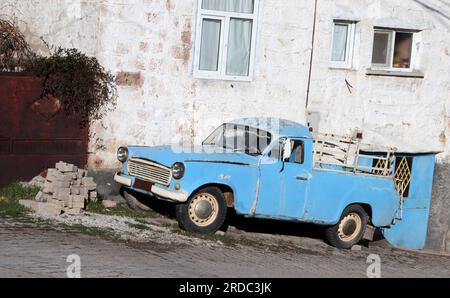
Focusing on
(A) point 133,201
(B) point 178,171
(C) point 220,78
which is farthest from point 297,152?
(A) point 133,201

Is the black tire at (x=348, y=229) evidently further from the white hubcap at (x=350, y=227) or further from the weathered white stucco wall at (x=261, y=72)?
the weathered white stucco wall at (x=261, y=72)

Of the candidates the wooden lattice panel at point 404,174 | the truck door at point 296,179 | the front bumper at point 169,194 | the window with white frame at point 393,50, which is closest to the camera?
the front bumper at point 169,194

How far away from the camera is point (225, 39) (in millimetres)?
14461

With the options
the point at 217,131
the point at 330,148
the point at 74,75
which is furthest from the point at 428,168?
the point at 74,75

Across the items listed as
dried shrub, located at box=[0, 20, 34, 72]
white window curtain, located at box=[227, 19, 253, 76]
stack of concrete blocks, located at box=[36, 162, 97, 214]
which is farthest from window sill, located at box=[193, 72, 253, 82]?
stack of concrete blocks, located at box=[36, 162, 97, 214]

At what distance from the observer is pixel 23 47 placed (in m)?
13.5

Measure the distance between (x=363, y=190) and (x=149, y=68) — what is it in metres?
4.00

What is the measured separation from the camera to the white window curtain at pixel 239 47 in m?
14.6

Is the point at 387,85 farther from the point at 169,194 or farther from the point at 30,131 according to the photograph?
the point at 30,131

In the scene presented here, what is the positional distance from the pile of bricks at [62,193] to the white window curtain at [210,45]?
128 inches

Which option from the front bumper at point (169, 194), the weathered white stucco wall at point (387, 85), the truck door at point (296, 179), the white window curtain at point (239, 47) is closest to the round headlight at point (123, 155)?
the front bumper at point (169, 194)

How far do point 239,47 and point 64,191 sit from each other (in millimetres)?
4313

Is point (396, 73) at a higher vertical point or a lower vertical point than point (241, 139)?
higher

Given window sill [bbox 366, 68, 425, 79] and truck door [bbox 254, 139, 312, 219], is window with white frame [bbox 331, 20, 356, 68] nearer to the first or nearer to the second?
window sill [bbox 366, 68, 425, 79]
